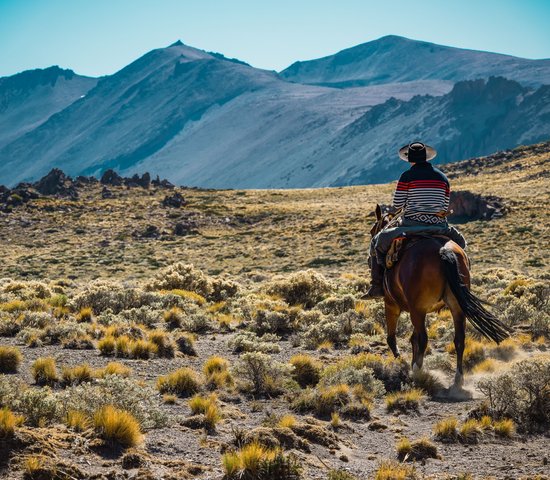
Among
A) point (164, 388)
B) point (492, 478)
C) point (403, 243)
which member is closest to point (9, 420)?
point (164, 388)

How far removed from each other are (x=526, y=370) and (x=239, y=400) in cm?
396

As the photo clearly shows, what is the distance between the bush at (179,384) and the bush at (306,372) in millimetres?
1773

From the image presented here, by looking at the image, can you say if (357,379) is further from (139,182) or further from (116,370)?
(139,182)

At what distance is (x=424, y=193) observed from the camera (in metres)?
12.0

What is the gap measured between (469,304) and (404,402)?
5.69 feet

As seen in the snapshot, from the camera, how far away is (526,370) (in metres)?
9.19

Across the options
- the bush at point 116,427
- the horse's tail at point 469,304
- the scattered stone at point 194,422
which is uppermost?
the horse's tail at point 469,304

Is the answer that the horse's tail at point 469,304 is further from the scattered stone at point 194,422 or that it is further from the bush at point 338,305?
the bush at point 338,305

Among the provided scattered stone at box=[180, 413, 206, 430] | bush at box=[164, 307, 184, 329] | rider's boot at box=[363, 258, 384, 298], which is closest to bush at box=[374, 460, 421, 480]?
scattered stone at box=[180, 413, 206, 430]

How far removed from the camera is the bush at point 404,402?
10.0 m

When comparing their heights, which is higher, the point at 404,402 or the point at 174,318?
the point at 404,402

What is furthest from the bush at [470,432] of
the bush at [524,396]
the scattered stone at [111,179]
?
the scattered stone at [111,179]

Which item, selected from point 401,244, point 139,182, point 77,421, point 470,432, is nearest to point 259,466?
point 77,421

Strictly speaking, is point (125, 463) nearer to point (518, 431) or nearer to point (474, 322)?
point (518, 431)
